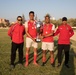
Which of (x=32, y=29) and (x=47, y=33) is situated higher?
(x=32, y=29)

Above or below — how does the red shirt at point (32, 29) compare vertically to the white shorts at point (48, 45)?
above

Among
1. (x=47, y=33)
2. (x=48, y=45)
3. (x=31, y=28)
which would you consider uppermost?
(x=31, y=28)

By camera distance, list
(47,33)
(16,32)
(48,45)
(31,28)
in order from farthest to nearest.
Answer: (48,45)
(47,33)
(31,28)
(16,32)

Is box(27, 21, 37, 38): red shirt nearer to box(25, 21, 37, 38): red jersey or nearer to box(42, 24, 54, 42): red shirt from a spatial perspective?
box(25, 21, 37, 38): red jersey

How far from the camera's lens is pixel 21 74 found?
24.4 ft

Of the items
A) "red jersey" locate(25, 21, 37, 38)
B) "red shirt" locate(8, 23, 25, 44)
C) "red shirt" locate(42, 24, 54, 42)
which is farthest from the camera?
"red shirt" locate(42, 24, 54, 42)

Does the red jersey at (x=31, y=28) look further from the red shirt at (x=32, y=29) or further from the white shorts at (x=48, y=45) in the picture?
the white shorts at (x=48, y=45)

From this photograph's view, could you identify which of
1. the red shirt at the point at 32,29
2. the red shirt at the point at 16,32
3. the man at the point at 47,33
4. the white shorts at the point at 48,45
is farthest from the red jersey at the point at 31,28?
the white shorts at the point at 48,45

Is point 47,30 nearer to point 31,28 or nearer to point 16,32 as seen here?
point 31,28

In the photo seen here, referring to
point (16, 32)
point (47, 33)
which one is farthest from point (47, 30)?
point (16, 32)

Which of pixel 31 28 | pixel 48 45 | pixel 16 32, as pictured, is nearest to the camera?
pixel 16 32

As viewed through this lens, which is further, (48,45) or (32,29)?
→ (48,45)

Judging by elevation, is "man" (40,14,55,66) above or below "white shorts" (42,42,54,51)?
above

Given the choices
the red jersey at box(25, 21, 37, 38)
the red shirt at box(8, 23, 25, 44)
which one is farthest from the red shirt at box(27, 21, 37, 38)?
the red shirt at box(8, 23, 25, 44)
